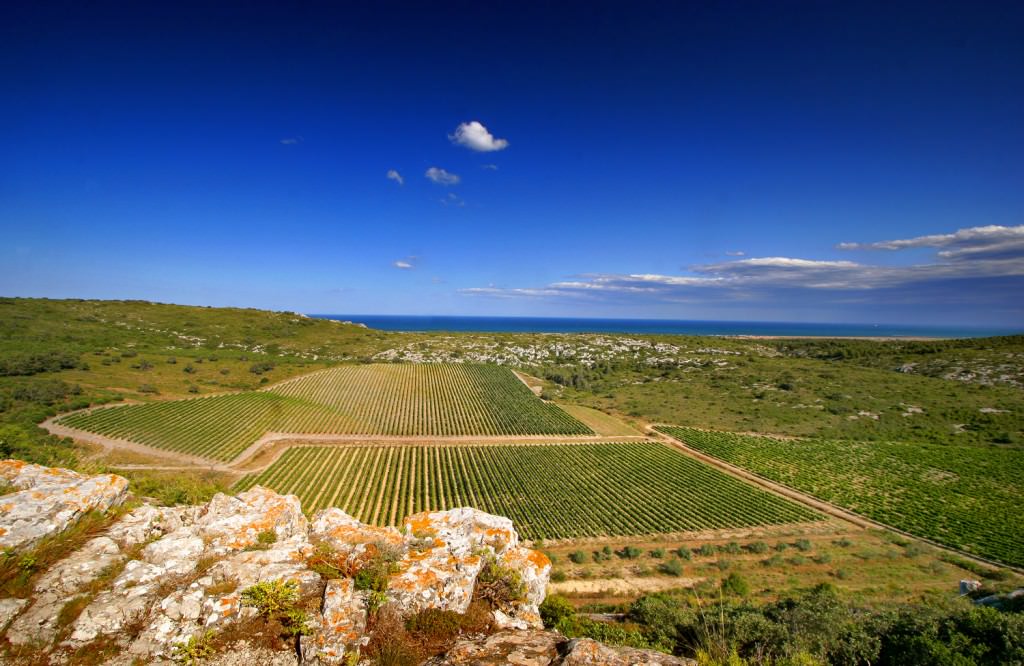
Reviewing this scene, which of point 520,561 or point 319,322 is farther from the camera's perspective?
point 319,322

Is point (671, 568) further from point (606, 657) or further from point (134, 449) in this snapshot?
point (134, 449)

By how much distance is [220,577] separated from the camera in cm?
701

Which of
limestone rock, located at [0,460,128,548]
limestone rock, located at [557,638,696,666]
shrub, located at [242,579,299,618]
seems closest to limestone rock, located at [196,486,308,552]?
limestone rock, located at [0,460,128,548]

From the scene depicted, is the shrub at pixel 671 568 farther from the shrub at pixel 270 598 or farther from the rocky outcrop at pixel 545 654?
the shrub at pixel 270 598

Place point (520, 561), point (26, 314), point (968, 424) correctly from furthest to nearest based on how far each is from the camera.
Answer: point (26, 314), point (968, 424), point (520, 561)

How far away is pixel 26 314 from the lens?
110 m

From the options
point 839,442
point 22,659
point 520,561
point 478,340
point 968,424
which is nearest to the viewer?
point 22,659

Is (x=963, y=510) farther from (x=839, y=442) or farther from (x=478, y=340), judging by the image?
(x=478, y=340)

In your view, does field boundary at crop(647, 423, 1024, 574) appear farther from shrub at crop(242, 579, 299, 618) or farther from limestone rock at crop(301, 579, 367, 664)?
shrub at crop(242, 579, 299, 618)

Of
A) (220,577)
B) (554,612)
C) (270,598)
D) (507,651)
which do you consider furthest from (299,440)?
(507,651)

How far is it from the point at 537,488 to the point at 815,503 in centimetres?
3018

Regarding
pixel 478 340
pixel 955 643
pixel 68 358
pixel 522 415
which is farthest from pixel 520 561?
pixel 478 340

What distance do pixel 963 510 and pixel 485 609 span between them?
59.1 metres

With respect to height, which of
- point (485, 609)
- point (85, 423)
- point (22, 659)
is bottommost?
point (85, 423)
